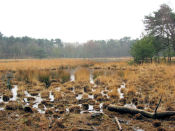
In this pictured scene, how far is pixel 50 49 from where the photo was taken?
74312 millimetres

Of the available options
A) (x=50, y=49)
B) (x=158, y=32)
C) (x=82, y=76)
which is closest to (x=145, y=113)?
(x=82, y=76)

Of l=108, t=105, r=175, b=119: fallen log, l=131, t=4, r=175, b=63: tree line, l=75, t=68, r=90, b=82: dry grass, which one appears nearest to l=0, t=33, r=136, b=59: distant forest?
l=131, t=4, r=175, b=63: tree line

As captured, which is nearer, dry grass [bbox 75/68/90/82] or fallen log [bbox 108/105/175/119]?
fallen log [bbox 108/105/175/119]

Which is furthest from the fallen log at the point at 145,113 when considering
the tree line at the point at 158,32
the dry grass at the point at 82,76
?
the tree line at the point at 158,32

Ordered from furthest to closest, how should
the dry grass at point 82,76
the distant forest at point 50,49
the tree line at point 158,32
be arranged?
the distant forest at point 50,49 < the tree line at point 158,32 < the dry grass at point 82,76

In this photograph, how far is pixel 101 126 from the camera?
3799 mm

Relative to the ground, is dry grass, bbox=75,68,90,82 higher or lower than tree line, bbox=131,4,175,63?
lower

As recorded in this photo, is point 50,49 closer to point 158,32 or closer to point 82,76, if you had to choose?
point 158,32

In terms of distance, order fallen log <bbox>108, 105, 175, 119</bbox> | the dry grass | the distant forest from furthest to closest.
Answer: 1. the distant forest
2. the dry grass
3. fallen log <bbox>108, 105, 175, 119</bbox>

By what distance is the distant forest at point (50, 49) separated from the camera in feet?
189

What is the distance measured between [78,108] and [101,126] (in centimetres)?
143

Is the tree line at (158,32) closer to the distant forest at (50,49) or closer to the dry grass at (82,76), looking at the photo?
the dry grass at (82,76)

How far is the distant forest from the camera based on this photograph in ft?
189

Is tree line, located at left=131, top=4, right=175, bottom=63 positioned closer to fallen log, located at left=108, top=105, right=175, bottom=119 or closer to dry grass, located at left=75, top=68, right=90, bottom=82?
dry grass, located at left=75, top=68, right=90, bottom=82
